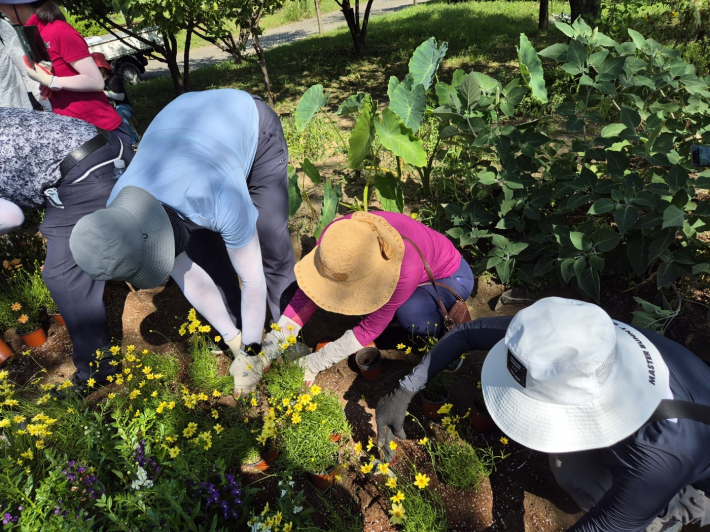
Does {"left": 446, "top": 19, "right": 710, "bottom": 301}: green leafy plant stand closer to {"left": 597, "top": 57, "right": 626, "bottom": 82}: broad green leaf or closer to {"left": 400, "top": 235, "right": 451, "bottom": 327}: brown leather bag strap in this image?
{"left": 597, "top": 57, "right": 626, "bottom": 82}: broad green leaf

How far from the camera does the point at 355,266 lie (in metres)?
1.71

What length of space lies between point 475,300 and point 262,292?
1.30 metres

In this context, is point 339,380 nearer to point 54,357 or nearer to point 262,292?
point 262,292

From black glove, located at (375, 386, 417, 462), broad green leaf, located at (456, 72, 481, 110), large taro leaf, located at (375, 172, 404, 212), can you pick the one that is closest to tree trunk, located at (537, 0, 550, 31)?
broad green leaf, located at (456, 72, 481, 110)

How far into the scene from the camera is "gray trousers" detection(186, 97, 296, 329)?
2223 mm

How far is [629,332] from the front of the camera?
51.4 inches

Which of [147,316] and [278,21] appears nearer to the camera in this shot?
[147,316]

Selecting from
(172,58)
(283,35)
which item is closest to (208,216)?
(172,58)

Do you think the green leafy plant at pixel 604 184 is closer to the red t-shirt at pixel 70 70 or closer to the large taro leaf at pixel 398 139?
the large taro leaf at pixel 398 139

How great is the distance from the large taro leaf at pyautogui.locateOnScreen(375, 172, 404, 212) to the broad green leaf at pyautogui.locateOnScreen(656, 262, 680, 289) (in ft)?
4.66

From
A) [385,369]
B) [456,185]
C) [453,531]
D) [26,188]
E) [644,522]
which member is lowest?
[453,531]

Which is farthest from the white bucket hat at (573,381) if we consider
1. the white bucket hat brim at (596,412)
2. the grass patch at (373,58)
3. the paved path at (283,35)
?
the paved path at (283,35)

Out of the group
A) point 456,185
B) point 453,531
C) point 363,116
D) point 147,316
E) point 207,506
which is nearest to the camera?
point 207,506

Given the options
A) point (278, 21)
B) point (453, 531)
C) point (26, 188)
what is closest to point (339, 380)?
point (453, 531)
